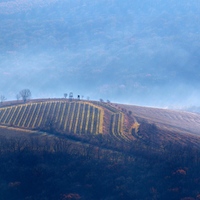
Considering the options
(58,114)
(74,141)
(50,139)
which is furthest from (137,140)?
(58,114)

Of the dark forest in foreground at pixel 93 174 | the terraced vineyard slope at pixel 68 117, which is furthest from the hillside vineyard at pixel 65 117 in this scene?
the dark forest in foreground at pixel 93 174

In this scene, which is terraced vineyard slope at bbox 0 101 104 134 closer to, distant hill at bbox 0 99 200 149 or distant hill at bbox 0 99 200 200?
distant hill at bbox 0 99 200 149

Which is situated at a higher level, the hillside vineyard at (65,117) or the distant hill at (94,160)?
the hillside vineyard at (65,117)

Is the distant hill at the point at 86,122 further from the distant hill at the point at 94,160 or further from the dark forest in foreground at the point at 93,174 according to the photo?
the dark forest in foreground at the point at 93,174

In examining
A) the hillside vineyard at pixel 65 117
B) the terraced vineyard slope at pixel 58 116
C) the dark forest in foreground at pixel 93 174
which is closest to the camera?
the dark forest in foreground at pixel 93 174

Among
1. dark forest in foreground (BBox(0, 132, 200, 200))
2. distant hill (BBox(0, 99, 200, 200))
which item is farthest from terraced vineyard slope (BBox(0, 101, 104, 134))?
dark forest in foreground (BBox(0, 132, 200, 200))

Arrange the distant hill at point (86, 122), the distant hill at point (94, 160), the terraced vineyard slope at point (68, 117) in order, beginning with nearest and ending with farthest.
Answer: the distant hill at point (94, 160) → the distant hill at point (86, 122) → the terraced vineyard slope at point (68, 117)

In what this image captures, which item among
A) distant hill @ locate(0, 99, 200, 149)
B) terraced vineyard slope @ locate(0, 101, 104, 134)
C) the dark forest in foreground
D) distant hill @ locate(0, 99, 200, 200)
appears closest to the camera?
the dark forest in foreground

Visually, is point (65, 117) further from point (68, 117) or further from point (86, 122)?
point (86, 122)
